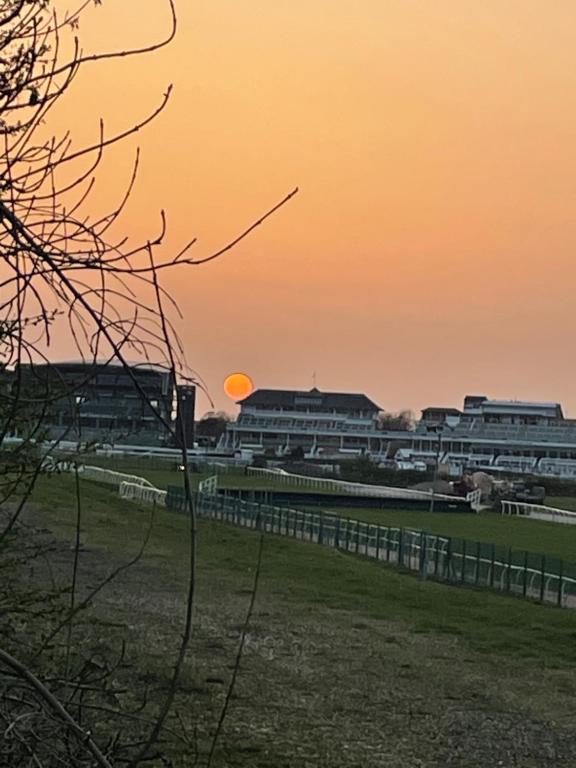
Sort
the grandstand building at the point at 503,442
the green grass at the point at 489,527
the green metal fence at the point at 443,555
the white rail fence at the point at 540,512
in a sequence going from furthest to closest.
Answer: the grandstand building at the point at 503,442 < the white rail fence at the point at 540,512 < the green grass at the point at 489,527 < the green metal fence at the point at 443,555

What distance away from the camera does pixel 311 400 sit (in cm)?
13300

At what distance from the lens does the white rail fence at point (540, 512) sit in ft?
199

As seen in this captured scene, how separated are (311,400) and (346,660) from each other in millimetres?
116717

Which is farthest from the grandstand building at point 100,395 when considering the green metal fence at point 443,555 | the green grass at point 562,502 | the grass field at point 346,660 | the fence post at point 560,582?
the green grass at point 562,502

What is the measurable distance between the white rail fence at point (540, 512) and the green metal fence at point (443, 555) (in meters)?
24.5

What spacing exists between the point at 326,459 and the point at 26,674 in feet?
374

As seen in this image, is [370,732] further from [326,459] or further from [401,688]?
[326,459]

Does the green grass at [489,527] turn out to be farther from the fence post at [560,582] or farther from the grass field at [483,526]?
the fence post at [560,582]

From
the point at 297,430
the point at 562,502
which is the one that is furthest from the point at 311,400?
the point at 562,502

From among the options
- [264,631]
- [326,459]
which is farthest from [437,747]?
[326,459]

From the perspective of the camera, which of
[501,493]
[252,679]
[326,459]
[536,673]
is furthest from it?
[326,459]

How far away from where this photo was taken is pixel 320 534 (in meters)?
37.2

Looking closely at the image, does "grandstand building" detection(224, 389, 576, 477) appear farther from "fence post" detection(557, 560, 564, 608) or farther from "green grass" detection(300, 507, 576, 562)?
"fence post" detection(557, 560, 564, 608)

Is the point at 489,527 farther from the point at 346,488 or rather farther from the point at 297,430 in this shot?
the point at 297,430
